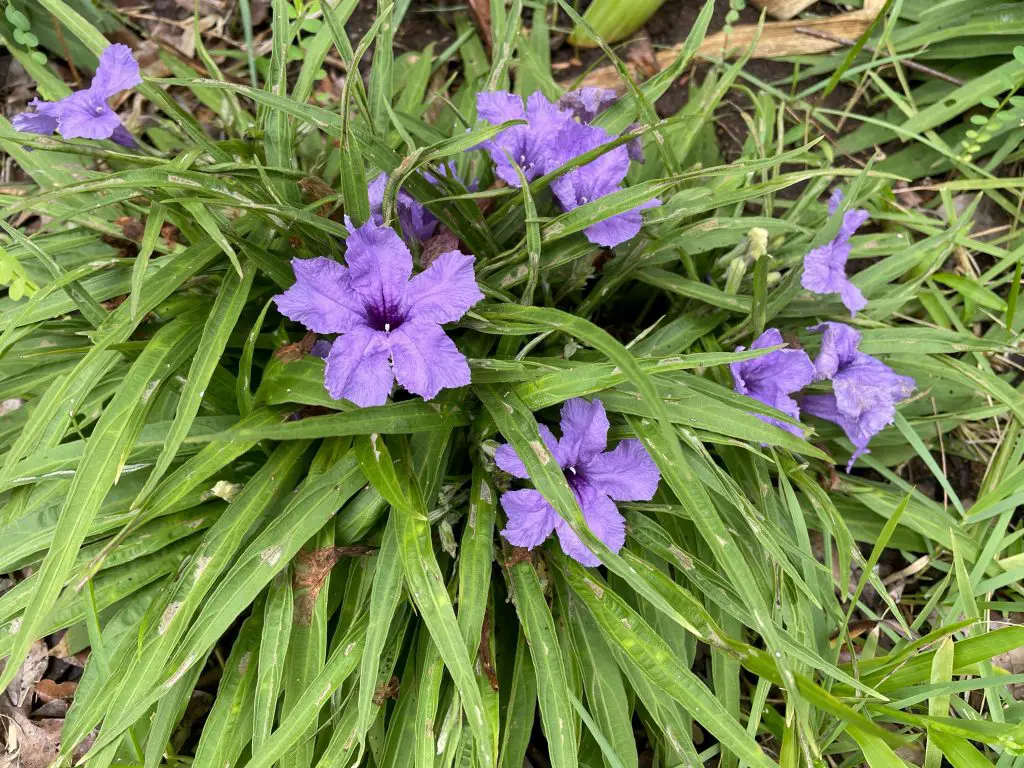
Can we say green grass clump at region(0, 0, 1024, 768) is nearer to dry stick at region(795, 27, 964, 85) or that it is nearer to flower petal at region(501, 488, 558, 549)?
flower petal at region(501, 488, 558, 549)

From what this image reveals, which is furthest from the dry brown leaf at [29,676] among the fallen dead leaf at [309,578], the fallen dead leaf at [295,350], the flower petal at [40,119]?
the flower petal at [40,119]

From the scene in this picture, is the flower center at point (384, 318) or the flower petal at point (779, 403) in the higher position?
the flower center at point (384, 318)

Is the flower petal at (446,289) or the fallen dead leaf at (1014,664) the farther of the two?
the fallen dead leaf at (1014,664)

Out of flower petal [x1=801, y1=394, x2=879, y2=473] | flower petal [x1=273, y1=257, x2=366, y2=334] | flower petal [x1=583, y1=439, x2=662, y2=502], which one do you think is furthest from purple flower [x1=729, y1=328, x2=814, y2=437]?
flower petal [x1=273, y1=257, x2=366, y2=334]

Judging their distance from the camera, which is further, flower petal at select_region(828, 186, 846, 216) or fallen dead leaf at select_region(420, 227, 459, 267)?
flower petal at select_region(828, 186, 846, 216)

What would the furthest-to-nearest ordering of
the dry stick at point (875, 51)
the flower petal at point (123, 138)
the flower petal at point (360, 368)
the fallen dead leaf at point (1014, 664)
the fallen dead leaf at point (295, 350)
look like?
the dry stick at point (875, 51), the fallen dead leaf at point (1014, 664), the flower petal at point (123, 138), the fallen dead leaf at point (295, 350), the flower petal at point (360, 368)

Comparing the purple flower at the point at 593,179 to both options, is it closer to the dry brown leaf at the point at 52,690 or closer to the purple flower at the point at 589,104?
the purple flower at the point at 589,104
